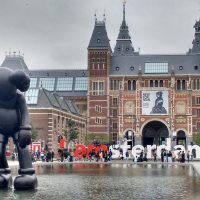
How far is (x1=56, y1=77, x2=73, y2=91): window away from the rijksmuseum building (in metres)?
6.15

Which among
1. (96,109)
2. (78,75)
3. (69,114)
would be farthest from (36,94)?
(78,75)

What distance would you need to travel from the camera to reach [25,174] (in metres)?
15.9

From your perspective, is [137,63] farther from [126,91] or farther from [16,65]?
[16,65]

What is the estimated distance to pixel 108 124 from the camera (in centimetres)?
8869

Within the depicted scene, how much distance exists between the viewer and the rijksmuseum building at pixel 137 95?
86062 mm

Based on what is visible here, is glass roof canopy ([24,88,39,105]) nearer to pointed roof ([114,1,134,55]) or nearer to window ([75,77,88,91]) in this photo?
window ([75,77,88,91])

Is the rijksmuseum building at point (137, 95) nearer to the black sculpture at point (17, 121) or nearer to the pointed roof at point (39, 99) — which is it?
the pointed roof at point (39, 99)

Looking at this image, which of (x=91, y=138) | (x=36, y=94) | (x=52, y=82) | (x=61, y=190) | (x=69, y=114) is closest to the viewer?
(x=61, y=190)

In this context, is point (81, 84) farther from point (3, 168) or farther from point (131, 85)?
point (3, 168)

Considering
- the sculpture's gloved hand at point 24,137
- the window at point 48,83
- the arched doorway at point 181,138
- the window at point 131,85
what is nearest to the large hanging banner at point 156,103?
the window at point 131,85

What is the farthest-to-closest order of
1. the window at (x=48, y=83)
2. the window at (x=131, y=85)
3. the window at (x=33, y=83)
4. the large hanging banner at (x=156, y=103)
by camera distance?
the window at (x=48, y=83) < the window at (x=33, y=83) < the window at (x=131, y=85) < the large hanging banner at (x=156, y=103)

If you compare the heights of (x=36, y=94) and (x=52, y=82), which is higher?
(x=52, y=82)

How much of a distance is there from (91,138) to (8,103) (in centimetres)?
6424

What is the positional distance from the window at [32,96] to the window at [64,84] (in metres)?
33.4
